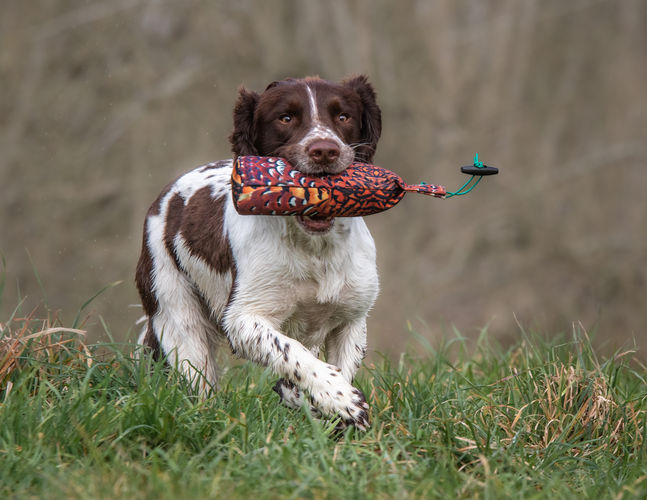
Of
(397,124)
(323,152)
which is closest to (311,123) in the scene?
(323,152)

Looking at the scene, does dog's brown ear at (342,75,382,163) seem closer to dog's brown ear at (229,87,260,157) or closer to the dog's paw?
dog's brown ear at (229,87,260,157)

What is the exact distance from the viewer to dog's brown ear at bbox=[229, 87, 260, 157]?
12.0 ft

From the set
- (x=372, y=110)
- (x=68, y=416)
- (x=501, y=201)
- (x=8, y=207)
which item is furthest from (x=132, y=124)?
(x=68, y=416)

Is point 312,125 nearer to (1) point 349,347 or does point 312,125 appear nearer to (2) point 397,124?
(1) point 349,347

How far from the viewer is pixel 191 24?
507 inches

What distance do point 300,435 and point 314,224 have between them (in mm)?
838

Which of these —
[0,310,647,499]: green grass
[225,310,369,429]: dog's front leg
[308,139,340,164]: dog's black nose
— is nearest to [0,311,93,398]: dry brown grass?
[0,310,647,499]: green grass

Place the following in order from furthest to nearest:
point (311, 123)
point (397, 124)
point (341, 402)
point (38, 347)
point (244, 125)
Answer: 1. point (397, 124)
2. point (244, 125)
3. point (311, 123)
4. point (38, 347)
5. point (341, 402)

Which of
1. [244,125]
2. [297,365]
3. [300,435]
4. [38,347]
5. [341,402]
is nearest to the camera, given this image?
[300,435]

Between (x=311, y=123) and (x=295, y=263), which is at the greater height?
(x=311, y=123)

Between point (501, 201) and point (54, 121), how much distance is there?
21.3 ft

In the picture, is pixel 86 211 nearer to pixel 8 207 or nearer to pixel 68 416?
pixel 8 207

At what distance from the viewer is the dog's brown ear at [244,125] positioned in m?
3.66

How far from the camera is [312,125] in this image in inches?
137
